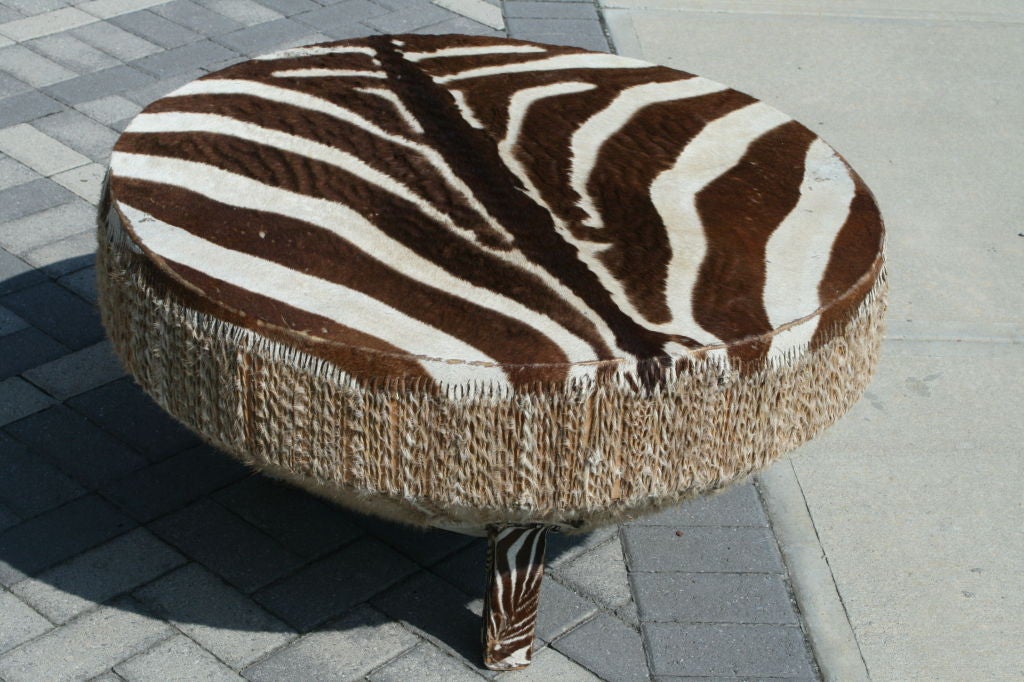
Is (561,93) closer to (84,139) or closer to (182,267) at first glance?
(182,267)

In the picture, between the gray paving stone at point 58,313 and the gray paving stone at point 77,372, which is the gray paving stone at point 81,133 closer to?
the gray paving stone at point 58,313

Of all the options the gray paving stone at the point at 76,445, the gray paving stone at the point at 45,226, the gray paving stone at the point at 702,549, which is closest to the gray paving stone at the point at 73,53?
the gray paving stone at the point at 45,226

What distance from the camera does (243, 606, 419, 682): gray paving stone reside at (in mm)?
2602

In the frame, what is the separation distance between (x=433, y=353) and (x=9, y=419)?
1.65m

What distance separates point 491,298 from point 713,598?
1025mm

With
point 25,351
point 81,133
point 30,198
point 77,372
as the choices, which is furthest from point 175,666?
point 81,133

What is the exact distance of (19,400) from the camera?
333 centimetres

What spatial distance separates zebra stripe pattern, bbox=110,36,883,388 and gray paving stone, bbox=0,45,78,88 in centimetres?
214

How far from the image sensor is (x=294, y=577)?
285 centimetres

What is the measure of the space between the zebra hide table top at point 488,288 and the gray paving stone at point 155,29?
8.25ft

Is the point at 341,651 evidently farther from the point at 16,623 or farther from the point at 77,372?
the point at 77,372

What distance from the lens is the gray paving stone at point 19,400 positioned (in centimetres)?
329

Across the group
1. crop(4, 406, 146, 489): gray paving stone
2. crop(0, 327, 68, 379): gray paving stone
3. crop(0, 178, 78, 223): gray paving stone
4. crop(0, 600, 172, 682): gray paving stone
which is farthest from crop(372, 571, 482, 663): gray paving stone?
crop(0, 178, 78, 223): gray paving stone

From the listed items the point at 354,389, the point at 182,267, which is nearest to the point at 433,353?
the point at 354,389
